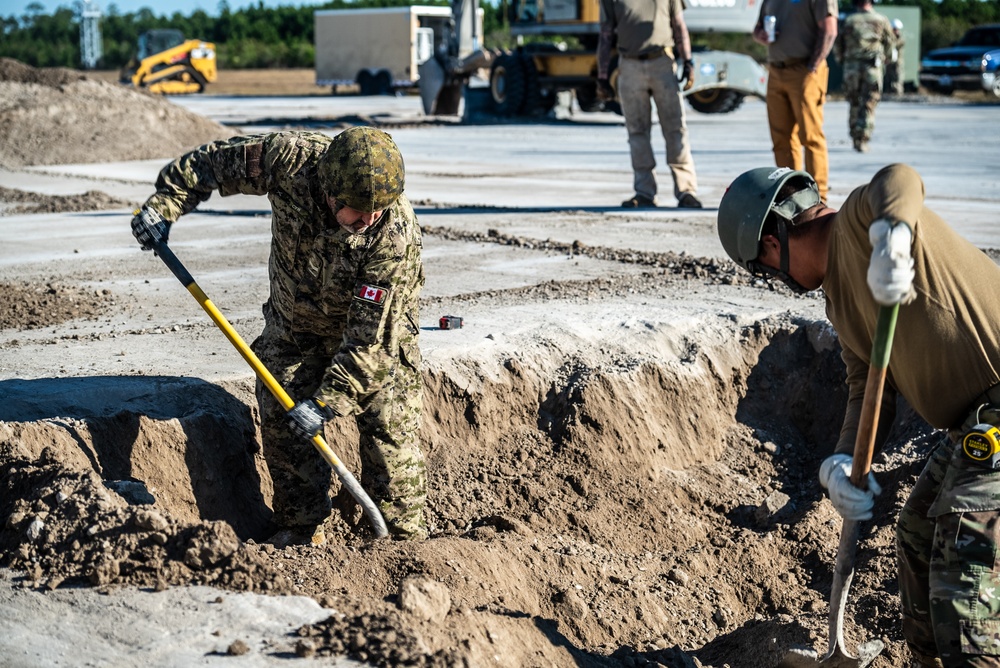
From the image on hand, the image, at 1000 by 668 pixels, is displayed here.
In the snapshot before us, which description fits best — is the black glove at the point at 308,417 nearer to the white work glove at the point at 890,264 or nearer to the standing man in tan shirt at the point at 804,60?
the white work glove at the point at 890,264

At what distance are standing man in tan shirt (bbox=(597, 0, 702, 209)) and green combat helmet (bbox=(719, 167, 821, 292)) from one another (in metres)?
6.74

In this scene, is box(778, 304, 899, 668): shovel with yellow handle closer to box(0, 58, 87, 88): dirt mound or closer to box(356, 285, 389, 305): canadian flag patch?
box(356, 285, 389, 305): canadian flag patch

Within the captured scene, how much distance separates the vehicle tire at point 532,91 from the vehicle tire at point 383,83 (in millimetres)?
14410

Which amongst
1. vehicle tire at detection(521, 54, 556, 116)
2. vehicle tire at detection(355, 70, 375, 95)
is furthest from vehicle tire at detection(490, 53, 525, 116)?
vehicle tire at detection(355, 70, 375, 95)

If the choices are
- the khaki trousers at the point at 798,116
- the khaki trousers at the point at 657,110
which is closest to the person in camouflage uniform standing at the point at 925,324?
the khaki trousers at the point at 798,116

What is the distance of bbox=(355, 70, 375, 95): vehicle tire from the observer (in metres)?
37.0

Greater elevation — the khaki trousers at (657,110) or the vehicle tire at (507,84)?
the vehicle tire at (507,84)

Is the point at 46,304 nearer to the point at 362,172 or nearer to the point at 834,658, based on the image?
the point at 362,172

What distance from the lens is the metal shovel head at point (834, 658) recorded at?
3.55 m

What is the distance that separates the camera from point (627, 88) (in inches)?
389

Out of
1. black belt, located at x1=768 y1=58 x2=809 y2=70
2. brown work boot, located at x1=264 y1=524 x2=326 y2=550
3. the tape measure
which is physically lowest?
brown work boot, located at x1=264 y1=524 x2=326 y2=550

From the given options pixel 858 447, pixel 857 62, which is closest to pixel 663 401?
pixel 858 447

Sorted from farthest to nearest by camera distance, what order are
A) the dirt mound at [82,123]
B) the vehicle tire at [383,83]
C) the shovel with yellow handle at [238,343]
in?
the vehicle tire at [383,83]
the dirt mound at [82,123]
the shovel with yellow handle at [238,343]

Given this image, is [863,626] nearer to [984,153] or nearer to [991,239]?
[991,239]
